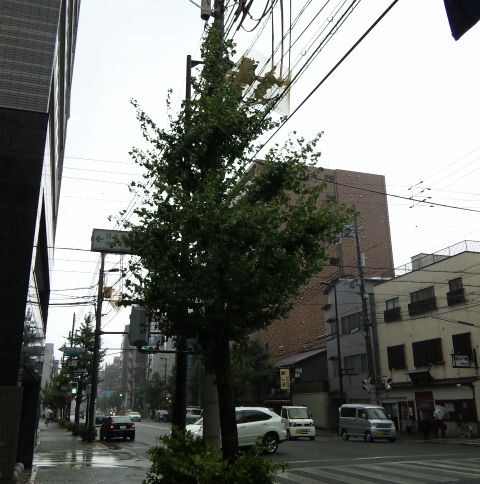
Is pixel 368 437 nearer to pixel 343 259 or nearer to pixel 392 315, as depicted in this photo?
pixel 392 315

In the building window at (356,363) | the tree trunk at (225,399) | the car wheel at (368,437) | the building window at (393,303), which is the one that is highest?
the building window at (393,303)

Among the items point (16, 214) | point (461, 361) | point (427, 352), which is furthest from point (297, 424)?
point (16, 214)

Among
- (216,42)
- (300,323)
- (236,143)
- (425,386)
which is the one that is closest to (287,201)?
(236,143)

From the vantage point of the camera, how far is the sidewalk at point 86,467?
42.3 ft

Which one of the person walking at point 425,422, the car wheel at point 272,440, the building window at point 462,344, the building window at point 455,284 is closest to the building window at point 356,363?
the person walking at point 425,422

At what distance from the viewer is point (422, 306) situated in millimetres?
33500

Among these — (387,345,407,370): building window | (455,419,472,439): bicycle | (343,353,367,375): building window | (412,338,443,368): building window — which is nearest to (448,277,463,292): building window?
(412,338,443,368): building window

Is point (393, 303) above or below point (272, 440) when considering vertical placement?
above

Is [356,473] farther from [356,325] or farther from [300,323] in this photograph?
[300,323]

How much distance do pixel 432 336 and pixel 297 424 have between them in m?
11.2

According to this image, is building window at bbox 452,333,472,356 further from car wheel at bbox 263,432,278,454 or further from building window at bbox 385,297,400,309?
car wheel at bbox 263,432,278,454

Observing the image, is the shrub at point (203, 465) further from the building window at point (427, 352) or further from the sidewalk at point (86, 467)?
the building window at point (427, 352)

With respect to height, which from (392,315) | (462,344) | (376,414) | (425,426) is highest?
(392,315)

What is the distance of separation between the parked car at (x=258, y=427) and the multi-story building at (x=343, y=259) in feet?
112
